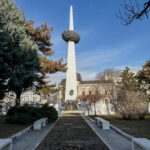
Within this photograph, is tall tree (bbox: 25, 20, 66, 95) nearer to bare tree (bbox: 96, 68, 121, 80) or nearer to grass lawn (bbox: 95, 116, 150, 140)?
grass lawn (bbox: 95, 116, 150, 140)

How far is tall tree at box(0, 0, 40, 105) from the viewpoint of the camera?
1116cm

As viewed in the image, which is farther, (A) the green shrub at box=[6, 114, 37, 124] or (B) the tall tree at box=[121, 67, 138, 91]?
(B) the tall tree at box=[121, 67, 138, 91]

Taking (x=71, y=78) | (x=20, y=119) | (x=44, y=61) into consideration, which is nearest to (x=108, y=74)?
(x=71, y=78)

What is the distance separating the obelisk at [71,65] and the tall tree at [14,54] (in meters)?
22.9

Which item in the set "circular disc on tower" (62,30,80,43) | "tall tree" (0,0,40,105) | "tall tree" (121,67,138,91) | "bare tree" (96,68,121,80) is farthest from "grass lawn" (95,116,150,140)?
"circular disc on tower" (62,30,80,43)

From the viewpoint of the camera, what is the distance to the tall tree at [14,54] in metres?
11.2

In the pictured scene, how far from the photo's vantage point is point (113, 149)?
5102mm

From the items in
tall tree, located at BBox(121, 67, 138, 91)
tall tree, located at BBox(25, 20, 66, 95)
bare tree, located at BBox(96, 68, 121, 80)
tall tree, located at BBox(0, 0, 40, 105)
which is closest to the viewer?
tall tree, located at BBox(0, 0, 40, 105)

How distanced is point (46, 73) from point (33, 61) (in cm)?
438

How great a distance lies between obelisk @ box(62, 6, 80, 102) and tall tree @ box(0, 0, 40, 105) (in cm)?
2294

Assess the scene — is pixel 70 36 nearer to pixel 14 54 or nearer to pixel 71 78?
pixel 71 78

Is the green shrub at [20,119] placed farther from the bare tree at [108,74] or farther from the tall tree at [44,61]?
the bare tree at [108,74]

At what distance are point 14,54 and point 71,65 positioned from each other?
25136mm

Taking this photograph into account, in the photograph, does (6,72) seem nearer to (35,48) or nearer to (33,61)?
(33,61)
